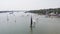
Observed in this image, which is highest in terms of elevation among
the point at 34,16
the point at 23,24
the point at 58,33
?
the point at 34,16

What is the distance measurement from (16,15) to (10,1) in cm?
26

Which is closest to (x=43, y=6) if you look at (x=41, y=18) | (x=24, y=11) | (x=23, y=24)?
(x=41, y=18)

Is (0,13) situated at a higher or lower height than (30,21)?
higher

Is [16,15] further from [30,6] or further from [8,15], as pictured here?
[30,6]

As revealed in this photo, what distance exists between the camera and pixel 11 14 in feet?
5.93

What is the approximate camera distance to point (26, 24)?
182 cm

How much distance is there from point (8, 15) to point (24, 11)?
0.90ft

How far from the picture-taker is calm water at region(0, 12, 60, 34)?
177cm

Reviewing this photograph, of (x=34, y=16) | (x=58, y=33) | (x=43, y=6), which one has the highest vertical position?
(x=43, y=6)

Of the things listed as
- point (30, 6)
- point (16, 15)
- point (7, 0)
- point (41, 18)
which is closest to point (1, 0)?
point (7, 0)

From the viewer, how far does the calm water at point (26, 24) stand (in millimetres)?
1772

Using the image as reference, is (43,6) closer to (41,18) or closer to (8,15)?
(41,18)

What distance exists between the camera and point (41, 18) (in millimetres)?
1777

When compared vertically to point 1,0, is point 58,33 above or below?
below
